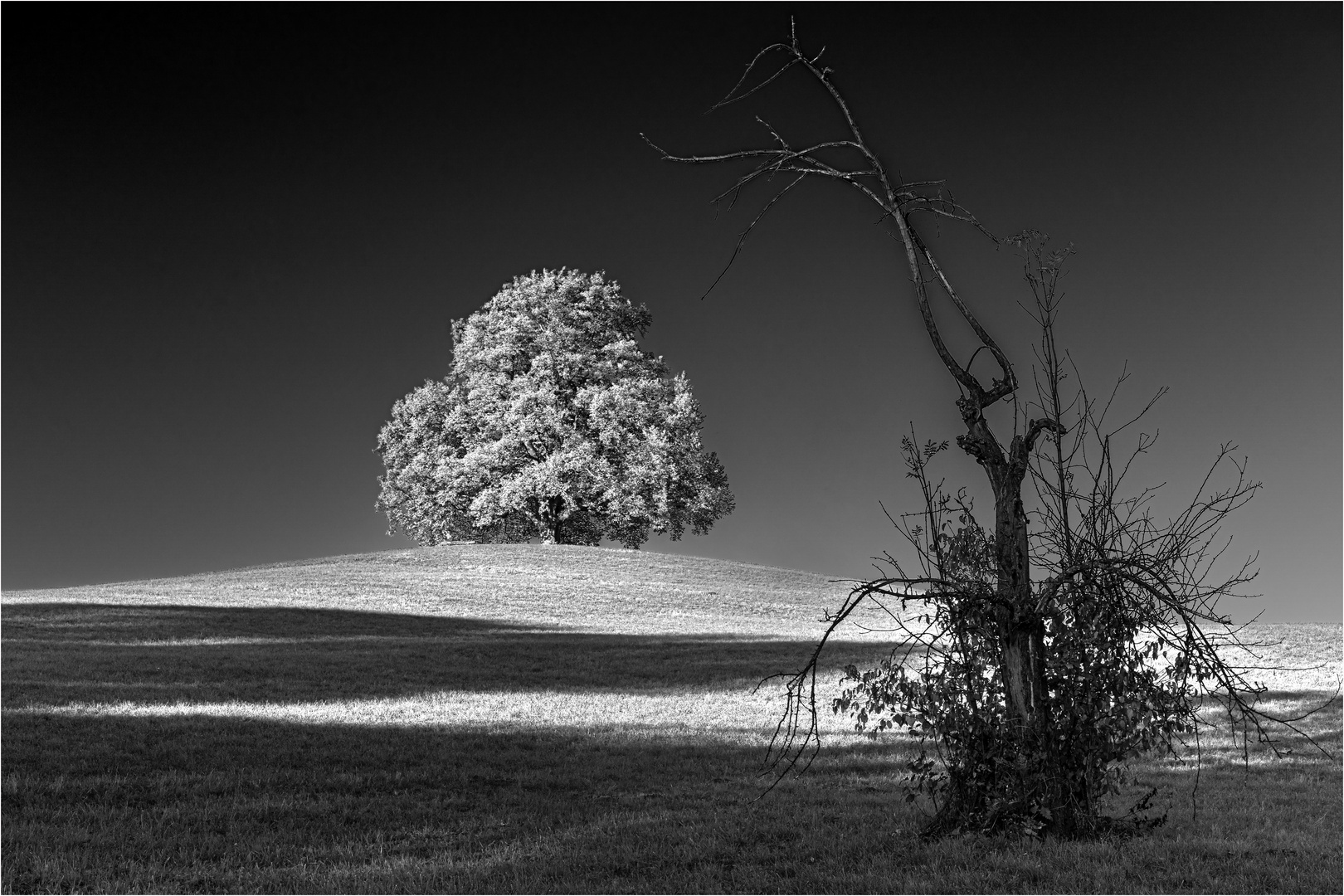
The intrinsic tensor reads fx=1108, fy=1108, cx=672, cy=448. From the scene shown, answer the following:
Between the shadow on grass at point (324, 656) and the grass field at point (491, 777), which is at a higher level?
the shadow on grass at point (324, 656)

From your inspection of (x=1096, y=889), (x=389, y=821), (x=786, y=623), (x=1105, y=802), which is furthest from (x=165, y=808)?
(x=786, y=623)

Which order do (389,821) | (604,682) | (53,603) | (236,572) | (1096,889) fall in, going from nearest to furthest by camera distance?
1. (1096,889)
2. (389,821)
3. (604,682)
4. (53,603)
5. (236,572)

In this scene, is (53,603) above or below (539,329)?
below

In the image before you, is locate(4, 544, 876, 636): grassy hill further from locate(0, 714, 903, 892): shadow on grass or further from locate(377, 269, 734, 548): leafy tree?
locate(0, 714, 903, 892): shadow on grass

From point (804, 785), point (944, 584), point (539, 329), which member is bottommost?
point (804, 785)

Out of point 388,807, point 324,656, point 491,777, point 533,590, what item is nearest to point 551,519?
point 533,590

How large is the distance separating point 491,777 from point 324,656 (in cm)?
945

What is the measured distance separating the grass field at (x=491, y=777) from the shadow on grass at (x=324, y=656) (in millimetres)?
93

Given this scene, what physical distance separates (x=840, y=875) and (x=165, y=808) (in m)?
5.68

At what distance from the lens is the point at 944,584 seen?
24.0ft

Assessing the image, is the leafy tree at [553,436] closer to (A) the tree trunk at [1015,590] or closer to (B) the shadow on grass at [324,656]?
(B) the shadow on grass at [324,656]

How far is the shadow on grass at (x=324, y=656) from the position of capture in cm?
1571

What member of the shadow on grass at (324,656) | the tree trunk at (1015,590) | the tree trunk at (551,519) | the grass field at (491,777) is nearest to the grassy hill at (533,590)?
the shadow on grass at (324,656)

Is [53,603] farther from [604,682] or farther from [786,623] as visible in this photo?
[786,623]
